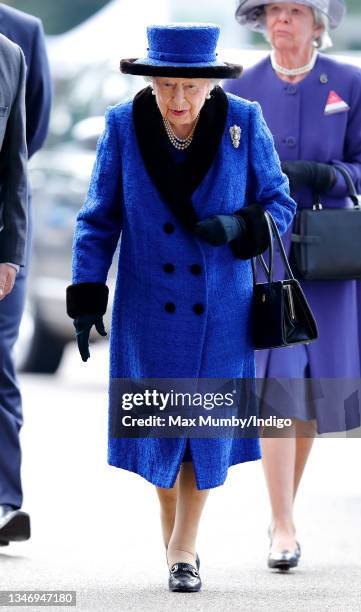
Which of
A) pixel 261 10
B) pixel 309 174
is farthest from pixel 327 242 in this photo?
pixel 261 10

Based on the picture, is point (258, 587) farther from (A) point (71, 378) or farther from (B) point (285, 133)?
(A) point (71, 378)

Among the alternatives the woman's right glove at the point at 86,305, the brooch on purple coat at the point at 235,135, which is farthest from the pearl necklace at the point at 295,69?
the woman's right glove at the point at 86,305

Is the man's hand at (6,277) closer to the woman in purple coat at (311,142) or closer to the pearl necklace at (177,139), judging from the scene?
the pearl necklace at (177,139)

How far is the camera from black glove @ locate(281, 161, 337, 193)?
7.28 m

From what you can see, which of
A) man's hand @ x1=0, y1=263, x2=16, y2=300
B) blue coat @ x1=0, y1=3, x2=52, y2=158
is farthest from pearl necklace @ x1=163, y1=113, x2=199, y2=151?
blue coat @ x1=0, y1=3, x2=52, y2=158

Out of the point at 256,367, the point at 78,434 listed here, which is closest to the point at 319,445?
the point at 78,434

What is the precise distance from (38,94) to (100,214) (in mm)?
1138

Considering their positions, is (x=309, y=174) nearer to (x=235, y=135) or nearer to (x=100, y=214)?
(x=235, y=135)

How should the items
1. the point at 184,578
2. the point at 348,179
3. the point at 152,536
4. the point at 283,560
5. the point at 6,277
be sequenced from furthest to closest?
the point at 152,536 → the point at 348,179 → the point at 283,560 → the point at 6,277 → the point at 184,578

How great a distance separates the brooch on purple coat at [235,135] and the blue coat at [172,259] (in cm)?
1

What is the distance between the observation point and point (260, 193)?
6.62 metres

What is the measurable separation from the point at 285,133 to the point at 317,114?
5.0 inches

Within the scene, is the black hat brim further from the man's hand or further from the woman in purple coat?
the woman in purple coat

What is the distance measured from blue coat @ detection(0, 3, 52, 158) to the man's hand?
92 cm
